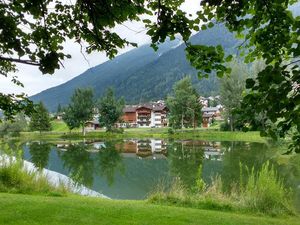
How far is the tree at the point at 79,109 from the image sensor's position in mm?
73125

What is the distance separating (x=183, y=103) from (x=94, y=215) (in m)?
59.8

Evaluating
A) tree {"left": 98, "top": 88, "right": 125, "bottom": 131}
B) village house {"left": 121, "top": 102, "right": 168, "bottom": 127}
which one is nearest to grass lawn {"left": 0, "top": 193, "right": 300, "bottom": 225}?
tree {"left": 98, "top": 88, "right": 125, "bottom": 131}

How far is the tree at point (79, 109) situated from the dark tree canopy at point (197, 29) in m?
69.4

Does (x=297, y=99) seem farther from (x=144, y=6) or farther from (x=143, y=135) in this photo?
(x=143, y=135)

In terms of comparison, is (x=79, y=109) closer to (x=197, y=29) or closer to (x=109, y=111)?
(x=109, y=111)

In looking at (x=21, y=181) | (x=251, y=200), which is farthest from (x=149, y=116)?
(x=251, y=200)

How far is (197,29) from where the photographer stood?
12.2 feet

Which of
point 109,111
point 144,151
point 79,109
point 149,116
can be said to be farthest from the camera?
point 149,116

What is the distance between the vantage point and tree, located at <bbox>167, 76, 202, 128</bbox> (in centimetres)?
6606

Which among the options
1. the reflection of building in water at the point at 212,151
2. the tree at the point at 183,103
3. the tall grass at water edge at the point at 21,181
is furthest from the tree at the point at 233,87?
the tall grass at water edge at the point at 21,181

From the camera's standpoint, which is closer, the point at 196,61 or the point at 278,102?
the point at 278,102

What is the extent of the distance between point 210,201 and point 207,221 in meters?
2.67

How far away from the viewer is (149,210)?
298 inches

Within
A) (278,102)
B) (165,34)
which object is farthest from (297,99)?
(165,34)
